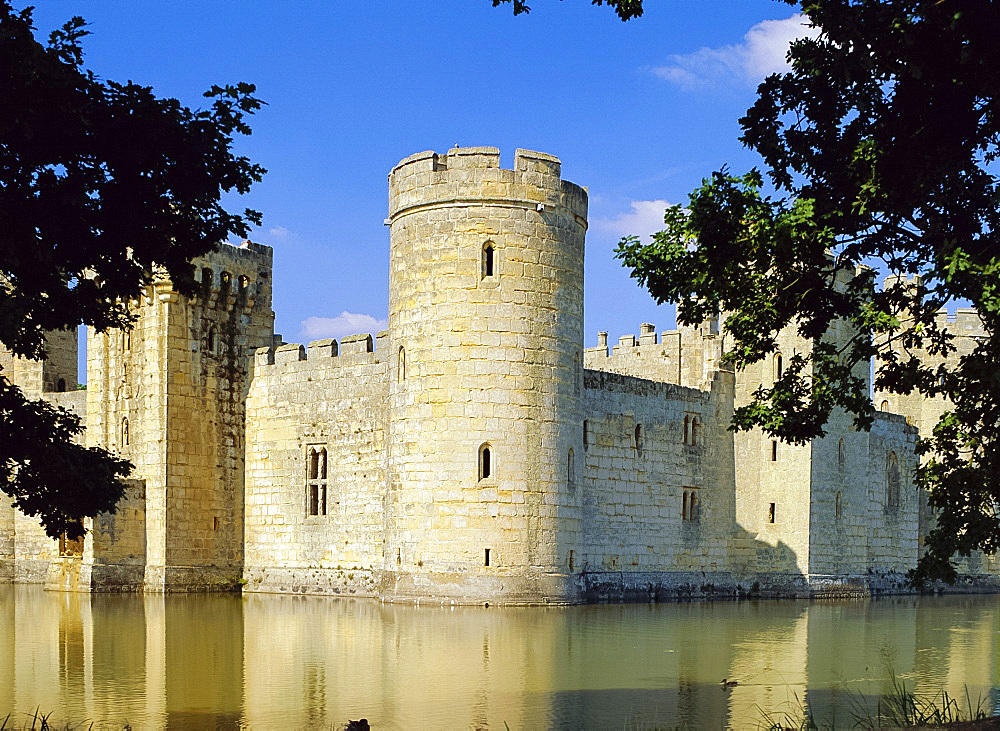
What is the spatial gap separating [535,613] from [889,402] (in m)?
25.4

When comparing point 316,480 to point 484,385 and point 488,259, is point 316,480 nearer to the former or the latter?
point 484,385

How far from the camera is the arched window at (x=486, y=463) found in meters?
25.0

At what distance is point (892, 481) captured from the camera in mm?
37906

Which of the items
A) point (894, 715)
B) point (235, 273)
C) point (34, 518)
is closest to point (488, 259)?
point (235, 273)

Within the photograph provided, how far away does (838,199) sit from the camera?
1181 centimetres

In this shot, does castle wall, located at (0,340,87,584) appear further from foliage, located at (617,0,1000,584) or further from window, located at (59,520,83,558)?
foliage, located at (617,0,1000,584)

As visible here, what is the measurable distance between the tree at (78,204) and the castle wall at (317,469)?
17657 mm

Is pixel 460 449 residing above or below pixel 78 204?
below

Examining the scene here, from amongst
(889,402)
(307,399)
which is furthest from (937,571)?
(889,402)

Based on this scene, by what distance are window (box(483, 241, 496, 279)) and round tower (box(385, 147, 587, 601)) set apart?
0.04m

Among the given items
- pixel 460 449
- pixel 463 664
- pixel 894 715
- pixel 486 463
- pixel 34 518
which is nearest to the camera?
pixel 894 715

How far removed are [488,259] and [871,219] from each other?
47.6 ft

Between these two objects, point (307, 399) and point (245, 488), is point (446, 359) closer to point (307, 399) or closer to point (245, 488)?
point (307, 399)

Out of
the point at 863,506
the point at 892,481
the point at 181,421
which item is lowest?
the point at 863,506
